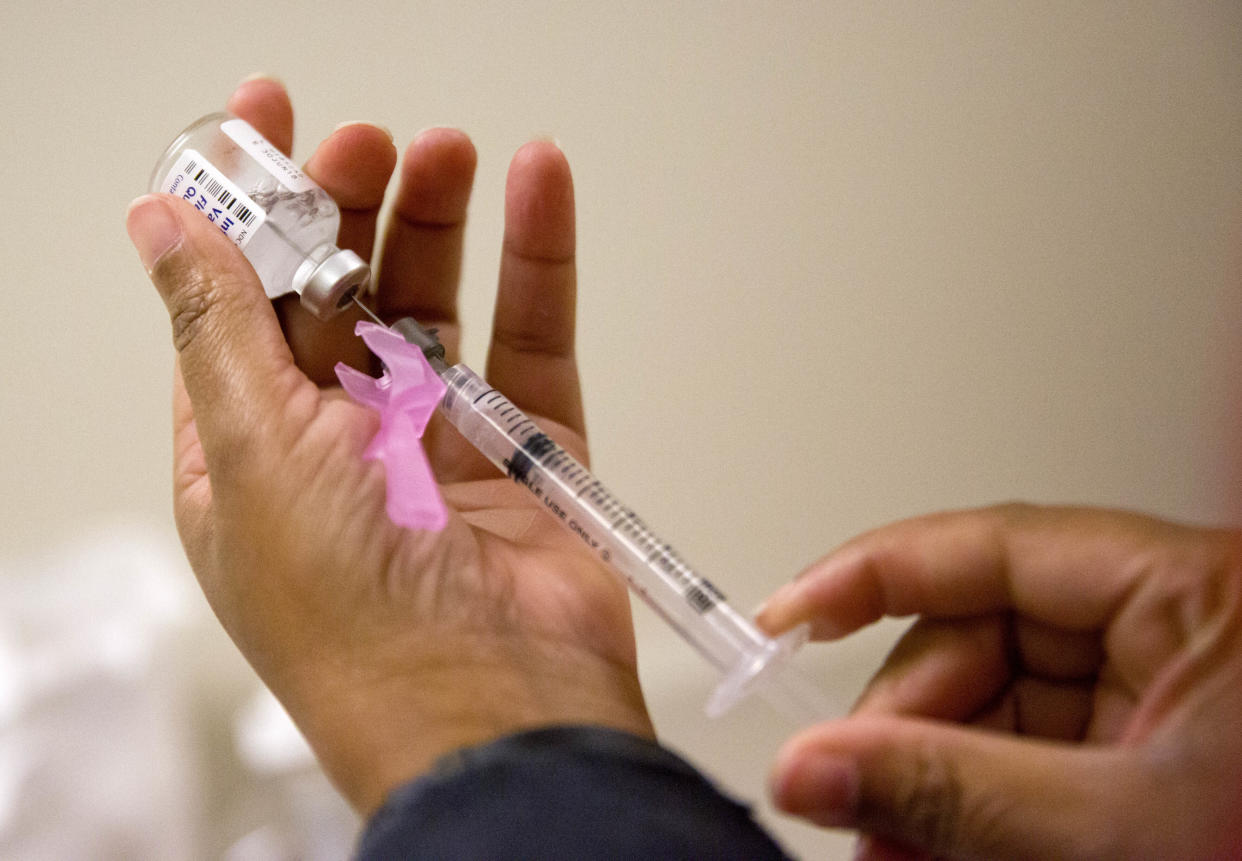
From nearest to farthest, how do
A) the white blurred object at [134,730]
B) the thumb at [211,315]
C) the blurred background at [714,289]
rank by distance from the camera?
the thumb at [211,315], the white blurred object at [134,730], the blurred background at [714,289]

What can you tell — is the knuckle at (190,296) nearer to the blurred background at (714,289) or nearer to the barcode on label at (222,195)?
the barcode on label at (222,195)

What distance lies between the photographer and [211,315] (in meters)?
0.88

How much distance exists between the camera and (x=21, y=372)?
1.41m

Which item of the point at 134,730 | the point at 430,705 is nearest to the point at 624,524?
the point at 430,705

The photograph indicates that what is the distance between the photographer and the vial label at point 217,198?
0.91m

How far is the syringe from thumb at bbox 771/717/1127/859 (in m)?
0.10

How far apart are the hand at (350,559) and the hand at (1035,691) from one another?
0.21 metres

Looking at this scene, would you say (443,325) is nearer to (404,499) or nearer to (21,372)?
(404,499)

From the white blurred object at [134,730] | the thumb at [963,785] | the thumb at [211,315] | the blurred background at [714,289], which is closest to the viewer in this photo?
the thumb at [963,785]

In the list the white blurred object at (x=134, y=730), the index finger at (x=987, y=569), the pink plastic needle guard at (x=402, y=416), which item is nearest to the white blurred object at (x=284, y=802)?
the white blurred object at (x=134, y=730)

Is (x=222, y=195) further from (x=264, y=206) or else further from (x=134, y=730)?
→ (x=134, y=730)

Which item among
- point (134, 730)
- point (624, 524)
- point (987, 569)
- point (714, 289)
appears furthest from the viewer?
point (714, 289)

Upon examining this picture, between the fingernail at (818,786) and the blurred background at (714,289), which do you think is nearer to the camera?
the fingernail at (818,786)

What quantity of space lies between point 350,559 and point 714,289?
2.87ft
